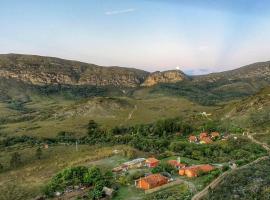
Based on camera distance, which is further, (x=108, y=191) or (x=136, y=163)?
(x=136, y=163)

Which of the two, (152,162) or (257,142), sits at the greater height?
(257,142)

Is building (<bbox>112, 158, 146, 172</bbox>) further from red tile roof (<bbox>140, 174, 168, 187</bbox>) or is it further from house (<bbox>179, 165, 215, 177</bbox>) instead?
red tile roof (<bbox>140, 174, 168, 187</bbox>)

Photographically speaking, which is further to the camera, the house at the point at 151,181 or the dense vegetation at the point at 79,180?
the dense vegetation at the point at 79,180

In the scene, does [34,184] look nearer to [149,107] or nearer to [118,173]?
[118,173]

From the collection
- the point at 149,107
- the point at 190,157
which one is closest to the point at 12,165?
the point at 190,157

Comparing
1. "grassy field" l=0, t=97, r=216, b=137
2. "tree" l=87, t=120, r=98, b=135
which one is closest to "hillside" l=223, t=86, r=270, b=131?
"grassy field" l=0, t=97, r=216, b=137

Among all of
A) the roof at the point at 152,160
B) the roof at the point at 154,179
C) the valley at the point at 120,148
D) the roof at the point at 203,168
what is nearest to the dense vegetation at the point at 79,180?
the valley at the point at 120,148

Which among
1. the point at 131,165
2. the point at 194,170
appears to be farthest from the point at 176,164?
the point at 131,165

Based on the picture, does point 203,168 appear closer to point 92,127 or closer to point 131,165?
point 131,165

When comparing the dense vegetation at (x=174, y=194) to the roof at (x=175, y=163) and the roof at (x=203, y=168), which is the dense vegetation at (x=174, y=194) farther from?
the roof at (x=175, y=163)
